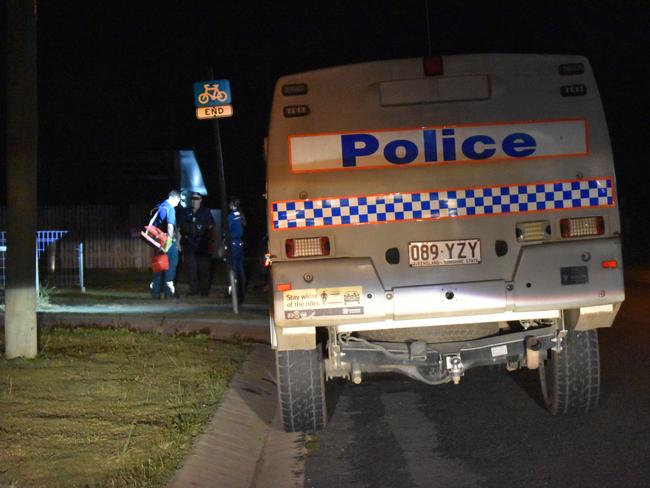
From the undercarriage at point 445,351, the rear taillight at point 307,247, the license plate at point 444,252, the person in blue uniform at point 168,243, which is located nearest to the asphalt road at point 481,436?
the undercarriage at point 445,351

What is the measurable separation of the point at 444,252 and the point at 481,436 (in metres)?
1.50

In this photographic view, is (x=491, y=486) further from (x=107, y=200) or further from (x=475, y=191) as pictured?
(x=107, y=200)

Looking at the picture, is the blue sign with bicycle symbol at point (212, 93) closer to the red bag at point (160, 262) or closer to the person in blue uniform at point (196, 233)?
the person in blue uniform at point (196, 233)

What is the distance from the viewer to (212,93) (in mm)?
12867

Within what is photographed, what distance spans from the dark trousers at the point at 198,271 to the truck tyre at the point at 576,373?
922cm

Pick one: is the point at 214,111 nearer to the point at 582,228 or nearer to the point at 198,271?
the point at 198,271

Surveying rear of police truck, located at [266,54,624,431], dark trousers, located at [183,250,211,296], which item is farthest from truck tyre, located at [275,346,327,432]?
dark trousers, located at [183,250,211,296]

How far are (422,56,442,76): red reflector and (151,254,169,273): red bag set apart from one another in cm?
888

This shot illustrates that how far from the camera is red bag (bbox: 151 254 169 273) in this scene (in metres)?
14.6

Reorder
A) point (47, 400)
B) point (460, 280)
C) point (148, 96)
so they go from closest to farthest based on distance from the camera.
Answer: point (460, 280) < point (47, 400) < point (148, 96)

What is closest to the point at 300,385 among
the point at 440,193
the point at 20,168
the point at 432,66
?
the point at 440,193

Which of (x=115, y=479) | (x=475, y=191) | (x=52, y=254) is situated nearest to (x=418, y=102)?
(x=475, y=191)

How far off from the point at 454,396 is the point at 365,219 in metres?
2.67

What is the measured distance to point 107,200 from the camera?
32.9m
